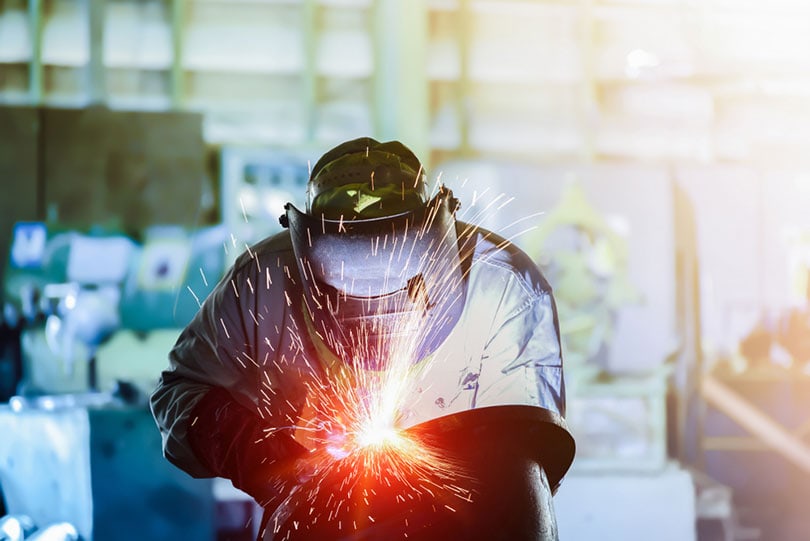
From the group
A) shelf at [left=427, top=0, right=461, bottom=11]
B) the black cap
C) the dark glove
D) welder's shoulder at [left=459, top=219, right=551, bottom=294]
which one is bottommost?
the dark glove

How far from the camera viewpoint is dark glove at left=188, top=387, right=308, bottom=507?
1388 millimetres

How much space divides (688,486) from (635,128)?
5.15 ft

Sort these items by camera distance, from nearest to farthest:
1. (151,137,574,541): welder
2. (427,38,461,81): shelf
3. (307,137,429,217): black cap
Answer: (151,137,574,541): welder < (307,137,429,217): black cap < (427,38,461,81): shelf

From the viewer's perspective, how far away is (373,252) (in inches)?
58.2

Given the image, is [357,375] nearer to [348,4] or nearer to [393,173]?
[393,173]

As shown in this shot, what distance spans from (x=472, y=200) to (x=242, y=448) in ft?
7.76

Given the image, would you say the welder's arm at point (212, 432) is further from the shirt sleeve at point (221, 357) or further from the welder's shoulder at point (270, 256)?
the welder's shoulder at point (270, 256)

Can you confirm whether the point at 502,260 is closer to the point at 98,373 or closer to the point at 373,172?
the point at 373,172

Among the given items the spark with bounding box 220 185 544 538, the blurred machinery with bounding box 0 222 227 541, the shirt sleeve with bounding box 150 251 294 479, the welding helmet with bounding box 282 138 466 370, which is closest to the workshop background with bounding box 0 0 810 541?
the blurred machinery with bounding box 0 222 227 541

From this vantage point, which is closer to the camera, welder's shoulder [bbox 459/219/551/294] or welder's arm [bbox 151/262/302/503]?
welder's arm [bbox 151/262/302/503]

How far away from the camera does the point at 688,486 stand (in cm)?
354

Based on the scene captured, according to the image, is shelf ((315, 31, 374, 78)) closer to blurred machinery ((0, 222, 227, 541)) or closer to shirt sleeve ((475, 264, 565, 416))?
blurred machinery ((0, 222, 227, 541))

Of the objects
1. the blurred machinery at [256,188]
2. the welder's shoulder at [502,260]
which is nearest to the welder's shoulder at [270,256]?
the welder's shoulder at [502,260]

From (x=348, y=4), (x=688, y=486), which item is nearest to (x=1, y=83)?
(x=348, y=4)
